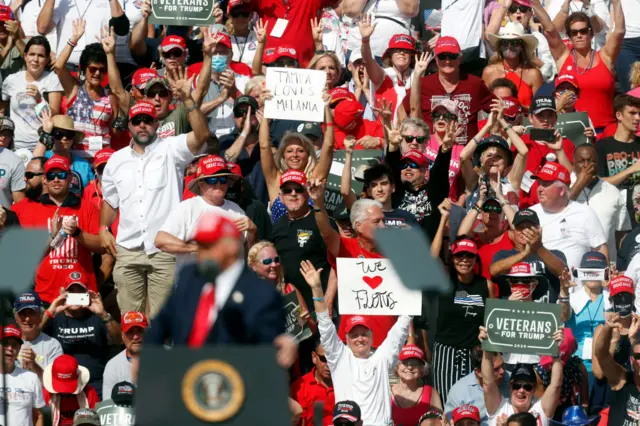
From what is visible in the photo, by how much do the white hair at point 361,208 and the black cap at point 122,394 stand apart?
81.5 inches

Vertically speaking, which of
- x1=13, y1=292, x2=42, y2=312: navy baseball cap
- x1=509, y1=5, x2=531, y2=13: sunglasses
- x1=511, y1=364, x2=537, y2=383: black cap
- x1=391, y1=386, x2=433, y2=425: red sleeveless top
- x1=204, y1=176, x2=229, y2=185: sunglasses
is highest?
x1=509, y1=5, x2=531, y2=13: sunglasses

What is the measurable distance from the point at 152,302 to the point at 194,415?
5853 millimetres

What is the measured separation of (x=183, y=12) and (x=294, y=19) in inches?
55.4

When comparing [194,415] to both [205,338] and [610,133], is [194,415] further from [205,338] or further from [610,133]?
[610,133]

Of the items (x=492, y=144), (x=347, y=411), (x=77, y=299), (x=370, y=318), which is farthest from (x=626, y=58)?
(x=77, y=299)

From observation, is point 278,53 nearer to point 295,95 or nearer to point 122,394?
point 295,95

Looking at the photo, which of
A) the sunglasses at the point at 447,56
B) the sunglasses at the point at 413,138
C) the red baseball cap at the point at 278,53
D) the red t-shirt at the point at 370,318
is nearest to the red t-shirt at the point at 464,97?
the sunglasses at the point at 447,56

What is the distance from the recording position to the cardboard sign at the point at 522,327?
1134cm

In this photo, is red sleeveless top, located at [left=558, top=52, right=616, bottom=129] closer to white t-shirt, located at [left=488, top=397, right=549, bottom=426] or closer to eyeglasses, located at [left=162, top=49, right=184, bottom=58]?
eyeglasses, located at [left=162, top=49, right=184, bottom=58]

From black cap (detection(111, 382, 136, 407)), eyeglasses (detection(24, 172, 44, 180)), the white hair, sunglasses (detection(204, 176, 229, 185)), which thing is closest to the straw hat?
the white hair

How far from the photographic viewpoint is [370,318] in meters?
11.9

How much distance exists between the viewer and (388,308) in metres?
11.4

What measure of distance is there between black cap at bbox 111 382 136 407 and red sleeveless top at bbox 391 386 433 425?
1902 mm

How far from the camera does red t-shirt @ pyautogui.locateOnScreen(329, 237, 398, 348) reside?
1194 centimetres
